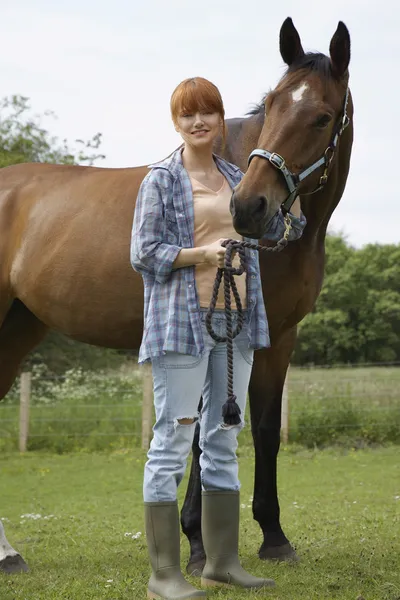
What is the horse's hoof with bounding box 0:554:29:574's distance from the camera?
13.1 ft

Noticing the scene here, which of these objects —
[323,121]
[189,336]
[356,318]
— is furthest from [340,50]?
[356,318]

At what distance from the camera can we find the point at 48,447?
474 inches

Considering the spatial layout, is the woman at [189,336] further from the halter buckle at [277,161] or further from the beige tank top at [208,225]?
the halter buckle at [277,161]

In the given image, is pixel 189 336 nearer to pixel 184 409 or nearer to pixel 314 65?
pixel 184 409

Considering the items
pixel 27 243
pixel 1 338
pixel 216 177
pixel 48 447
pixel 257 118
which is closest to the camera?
pixel 216 177

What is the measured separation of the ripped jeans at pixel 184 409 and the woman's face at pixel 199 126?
66cm

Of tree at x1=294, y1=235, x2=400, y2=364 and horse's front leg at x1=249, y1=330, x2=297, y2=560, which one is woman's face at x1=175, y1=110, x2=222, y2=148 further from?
tree at x1=294, y1=235, x2=400, y2=364

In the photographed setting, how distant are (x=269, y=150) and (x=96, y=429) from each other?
32.1ft

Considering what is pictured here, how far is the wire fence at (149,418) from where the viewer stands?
1191cm

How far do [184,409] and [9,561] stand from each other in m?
1.75

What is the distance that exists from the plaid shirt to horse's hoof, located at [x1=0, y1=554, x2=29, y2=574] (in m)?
1.75

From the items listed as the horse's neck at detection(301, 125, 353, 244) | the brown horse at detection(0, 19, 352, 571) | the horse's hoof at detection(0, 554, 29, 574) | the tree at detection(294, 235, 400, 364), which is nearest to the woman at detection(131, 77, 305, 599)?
the brown horse at detection(0, 19, 352, 571)

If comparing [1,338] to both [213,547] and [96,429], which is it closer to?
[213,547]

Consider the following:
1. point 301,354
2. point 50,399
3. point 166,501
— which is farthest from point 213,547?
point 301,354
